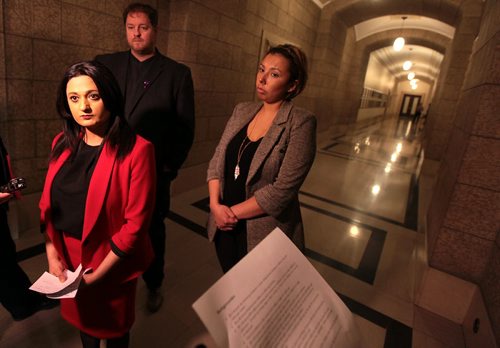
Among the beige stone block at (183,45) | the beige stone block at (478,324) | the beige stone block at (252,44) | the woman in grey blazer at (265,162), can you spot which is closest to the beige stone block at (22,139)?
the beige stone block at (183,45)

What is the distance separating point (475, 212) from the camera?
2.04m

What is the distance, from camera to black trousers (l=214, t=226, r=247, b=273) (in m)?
1.47

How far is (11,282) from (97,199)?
4.01 feet

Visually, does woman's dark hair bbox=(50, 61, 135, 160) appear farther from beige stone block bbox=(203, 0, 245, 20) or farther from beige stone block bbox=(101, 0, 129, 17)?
beige stone block bbox=(203, 0, 245, 20)

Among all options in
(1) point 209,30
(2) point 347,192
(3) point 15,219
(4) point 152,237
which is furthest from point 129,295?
(2) point 347,192

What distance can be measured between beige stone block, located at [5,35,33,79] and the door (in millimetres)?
34976

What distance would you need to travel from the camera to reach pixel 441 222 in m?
2.23

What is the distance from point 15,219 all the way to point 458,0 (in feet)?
28.4

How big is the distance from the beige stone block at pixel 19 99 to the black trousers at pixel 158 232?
156 centimetres

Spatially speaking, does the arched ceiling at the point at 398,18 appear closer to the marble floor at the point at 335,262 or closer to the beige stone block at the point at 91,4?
the marble floor at the point at 335,262

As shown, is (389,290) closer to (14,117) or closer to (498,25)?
(498,25)

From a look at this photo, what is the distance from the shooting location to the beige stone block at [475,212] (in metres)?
1.98

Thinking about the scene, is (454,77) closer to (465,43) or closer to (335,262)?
(465,43)

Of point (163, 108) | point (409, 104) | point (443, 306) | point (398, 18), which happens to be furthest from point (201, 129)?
point (409, 104)
